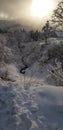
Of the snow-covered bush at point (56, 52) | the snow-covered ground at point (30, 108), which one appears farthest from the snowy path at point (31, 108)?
the snow-covered bush at point (56, 52)

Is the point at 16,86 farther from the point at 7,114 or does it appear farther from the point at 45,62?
the point at 45,62

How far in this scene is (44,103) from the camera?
23.0ft

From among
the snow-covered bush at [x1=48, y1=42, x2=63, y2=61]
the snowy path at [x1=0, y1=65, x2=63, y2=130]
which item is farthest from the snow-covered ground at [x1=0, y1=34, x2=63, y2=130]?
the snow-covered bush at [x1=48, y1=42, x2=63, y2=61]

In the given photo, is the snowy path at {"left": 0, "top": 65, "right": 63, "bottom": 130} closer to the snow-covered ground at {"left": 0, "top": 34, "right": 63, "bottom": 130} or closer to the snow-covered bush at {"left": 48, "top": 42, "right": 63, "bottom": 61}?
the snow-covered ground at {"left": 0, "top": 34, "right": 63, "bottom": 130}

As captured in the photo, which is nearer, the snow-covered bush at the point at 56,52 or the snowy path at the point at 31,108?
the snowy path at the point at 31,108

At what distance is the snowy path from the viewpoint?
5.99 meters

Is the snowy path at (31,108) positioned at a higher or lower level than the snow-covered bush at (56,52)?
higher

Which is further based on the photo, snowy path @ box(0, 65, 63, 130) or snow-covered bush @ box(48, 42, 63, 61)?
snow-covered bush @ box(48, 42, 63, 61)

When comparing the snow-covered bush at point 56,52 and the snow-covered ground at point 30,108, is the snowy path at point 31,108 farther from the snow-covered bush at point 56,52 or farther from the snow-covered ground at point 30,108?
the snow-covered bush at point 56,52

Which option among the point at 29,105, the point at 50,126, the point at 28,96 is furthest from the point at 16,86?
the point at 50,126

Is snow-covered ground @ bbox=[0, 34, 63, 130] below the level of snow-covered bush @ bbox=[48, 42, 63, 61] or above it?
above

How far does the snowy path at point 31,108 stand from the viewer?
5988 mm

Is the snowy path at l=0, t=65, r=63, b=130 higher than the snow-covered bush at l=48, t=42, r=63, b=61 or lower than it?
higher

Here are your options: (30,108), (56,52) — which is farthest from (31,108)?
(56,52)
